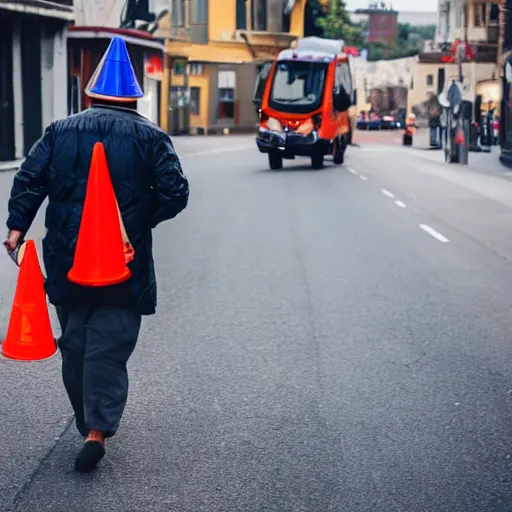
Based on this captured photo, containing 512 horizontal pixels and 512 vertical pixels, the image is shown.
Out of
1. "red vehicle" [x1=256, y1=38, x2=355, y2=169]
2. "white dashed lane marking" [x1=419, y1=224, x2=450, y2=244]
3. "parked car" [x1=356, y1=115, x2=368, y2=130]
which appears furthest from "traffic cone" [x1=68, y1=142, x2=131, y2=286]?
"parked car" [x1=356, y1=115, x2=368, y2=130]

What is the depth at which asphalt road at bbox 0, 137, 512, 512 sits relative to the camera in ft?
15.4

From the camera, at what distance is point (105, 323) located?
5.07 m

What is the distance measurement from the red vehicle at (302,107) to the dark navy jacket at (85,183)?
24.9 metres

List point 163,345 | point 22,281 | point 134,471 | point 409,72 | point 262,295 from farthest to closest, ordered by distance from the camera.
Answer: point 409,72, point 262,295, point 163,345, point 22,281, point 134,471

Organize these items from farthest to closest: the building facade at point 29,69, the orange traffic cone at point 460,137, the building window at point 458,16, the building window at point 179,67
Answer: the building window at point 458,16
the building window at point 179,67
the orange traffic cone at point 460,137
the building facade at point 29,69

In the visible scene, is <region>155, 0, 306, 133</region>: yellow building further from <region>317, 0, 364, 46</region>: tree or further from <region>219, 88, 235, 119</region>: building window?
<region>317, 0, 364, 46</region>: tree

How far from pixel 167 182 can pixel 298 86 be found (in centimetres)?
2656

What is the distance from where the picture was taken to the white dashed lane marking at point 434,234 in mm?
14266

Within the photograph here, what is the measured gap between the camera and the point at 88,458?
4855 mm

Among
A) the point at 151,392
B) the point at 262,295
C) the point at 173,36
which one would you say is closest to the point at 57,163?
the point at 151,392

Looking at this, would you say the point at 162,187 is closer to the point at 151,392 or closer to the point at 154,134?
the point at 154,134

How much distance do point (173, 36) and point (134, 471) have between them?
53.8m

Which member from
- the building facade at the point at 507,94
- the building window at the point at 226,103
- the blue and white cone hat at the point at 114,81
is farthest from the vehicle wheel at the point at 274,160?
the building window at the point at 226,103

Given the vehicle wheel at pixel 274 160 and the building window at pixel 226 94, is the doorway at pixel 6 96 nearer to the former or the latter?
the vehicle wheel at pixel 274 160
